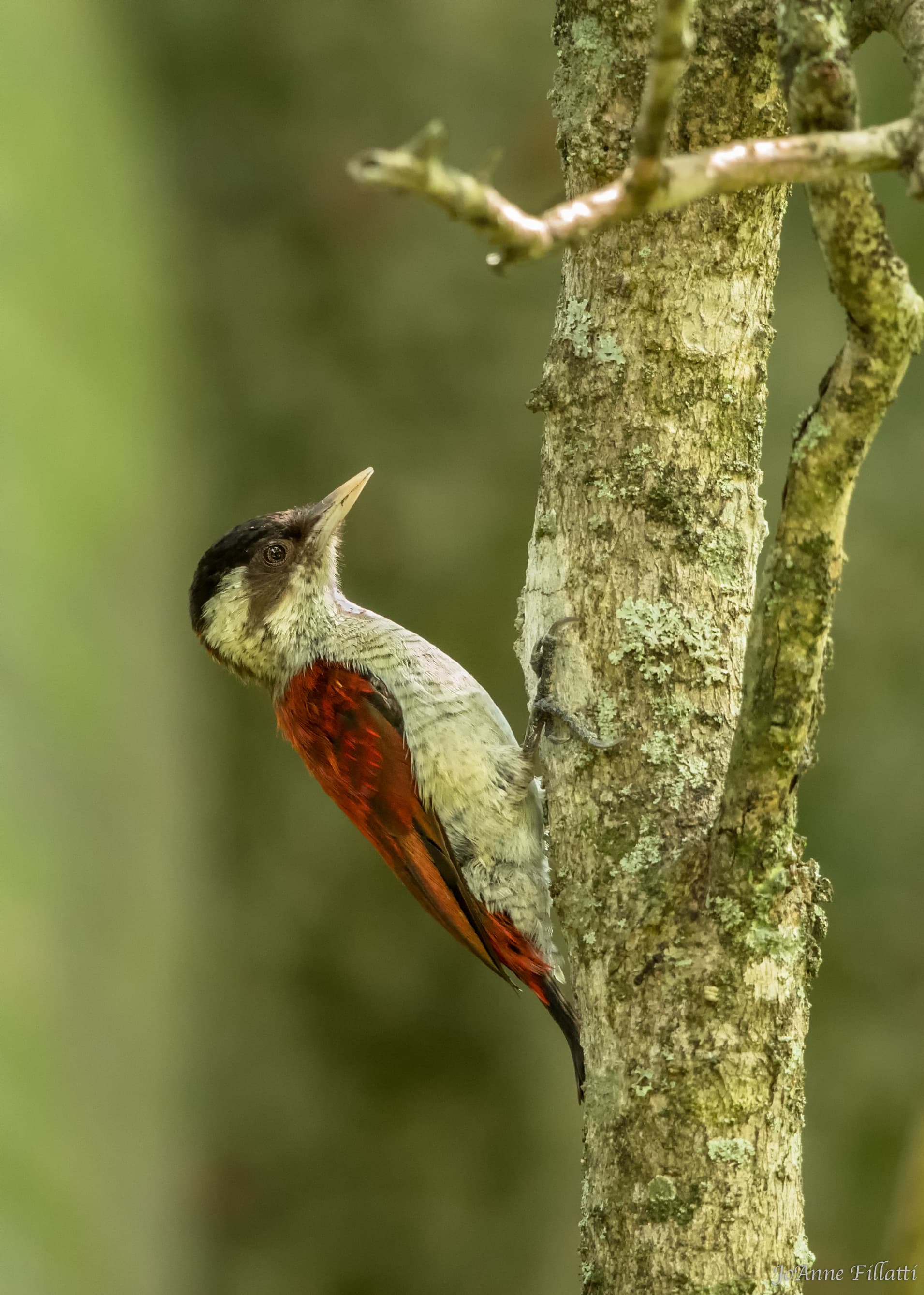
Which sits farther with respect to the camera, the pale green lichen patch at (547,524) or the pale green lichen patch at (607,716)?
the pale green lichen patch at (547,524)

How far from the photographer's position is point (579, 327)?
2.31 metres

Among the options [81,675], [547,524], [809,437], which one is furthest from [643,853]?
[81,675]

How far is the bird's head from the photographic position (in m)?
3.62

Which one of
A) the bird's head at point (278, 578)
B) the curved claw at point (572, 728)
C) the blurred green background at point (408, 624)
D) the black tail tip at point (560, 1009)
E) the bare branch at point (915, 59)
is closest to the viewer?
the bare branch at point (915, 59)

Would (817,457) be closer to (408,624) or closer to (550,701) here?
(550,701)

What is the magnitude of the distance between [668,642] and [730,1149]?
81 centimetres

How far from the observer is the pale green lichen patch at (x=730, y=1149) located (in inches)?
76.2

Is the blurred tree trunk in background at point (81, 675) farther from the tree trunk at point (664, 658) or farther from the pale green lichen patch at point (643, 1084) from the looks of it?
the pale green lichen patch at point (643, 1084)

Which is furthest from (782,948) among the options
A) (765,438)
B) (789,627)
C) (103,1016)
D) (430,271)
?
(103,1016)

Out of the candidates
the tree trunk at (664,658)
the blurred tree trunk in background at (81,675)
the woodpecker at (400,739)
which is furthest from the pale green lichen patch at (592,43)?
the blurred tree trunk in background at (81,675)

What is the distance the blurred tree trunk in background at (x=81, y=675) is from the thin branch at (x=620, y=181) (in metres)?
3.91

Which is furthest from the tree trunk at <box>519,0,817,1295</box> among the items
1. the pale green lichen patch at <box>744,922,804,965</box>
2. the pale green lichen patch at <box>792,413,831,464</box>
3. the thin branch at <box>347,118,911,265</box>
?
the thin branch at <box>347,118,911,265</box>
